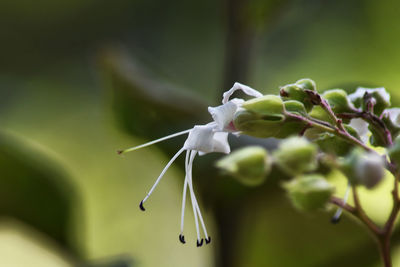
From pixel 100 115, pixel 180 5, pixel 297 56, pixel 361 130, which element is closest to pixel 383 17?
pixel 297 56

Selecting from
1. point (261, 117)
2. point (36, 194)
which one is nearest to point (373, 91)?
point (261, 117)

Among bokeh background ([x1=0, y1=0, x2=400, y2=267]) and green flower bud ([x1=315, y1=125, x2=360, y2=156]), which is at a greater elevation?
bokeh background ([x1=0, y1=0, x2=400, y2=267])

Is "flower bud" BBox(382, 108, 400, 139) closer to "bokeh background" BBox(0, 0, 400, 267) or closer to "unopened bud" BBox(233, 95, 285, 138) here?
"unopened bud" BBox(233, 95, 285, 138)

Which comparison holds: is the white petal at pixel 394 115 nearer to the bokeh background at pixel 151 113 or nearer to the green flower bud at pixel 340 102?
the green flower bud at pixel 340 102

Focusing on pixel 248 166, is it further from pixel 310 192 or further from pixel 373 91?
pixel 373 91

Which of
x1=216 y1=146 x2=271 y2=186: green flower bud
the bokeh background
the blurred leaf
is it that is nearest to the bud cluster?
x1=216 y1=146 x2=271 y2=186: green flower bud

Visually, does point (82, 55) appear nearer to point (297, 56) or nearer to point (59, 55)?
point (59, 55)

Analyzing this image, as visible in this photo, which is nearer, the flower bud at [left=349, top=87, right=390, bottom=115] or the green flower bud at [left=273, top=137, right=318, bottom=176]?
the green flower bud at [left=273, top=137, right=318, bottom=176]
